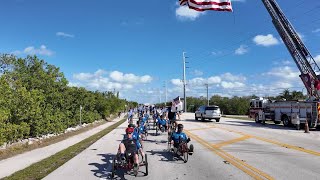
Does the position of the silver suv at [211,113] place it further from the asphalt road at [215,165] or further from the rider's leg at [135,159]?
the rider's leg at [135,159]

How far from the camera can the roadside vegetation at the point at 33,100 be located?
17.8 m

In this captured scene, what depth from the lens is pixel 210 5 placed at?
16.9 m

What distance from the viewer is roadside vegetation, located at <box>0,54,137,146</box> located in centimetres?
1784

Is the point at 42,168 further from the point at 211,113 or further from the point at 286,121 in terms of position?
the point at 211,113

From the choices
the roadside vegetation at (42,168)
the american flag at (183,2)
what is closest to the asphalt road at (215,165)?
the roadside vegetation at (42,168)

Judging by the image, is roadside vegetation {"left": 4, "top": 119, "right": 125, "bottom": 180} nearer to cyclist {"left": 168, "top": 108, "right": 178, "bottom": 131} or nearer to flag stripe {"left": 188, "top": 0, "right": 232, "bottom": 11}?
cyclist {"left": 168, "top": 108, "right": 178, "bottom": 131}

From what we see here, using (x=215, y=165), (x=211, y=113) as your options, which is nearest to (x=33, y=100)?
(x=215, y=165)

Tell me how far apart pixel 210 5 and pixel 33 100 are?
33.6 feet

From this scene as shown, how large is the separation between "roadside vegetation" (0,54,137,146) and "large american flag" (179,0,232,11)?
921 cm

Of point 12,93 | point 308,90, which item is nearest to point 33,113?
point 12,93

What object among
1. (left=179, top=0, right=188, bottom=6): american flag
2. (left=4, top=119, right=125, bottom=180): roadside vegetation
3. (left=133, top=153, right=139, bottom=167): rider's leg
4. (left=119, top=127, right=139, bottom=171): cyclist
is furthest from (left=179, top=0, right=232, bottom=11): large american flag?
(left=133, top=153, right=139, bottom=167): rider's leg

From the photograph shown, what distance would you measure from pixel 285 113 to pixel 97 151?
76.7ft

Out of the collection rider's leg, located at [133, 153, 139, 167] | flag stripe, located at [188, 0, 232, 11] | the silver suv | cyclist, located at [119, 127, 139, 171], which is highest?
flag stripe, located at [188, 0, 232, 11]

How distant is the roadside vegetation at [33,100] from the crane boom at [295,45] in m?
19.1
